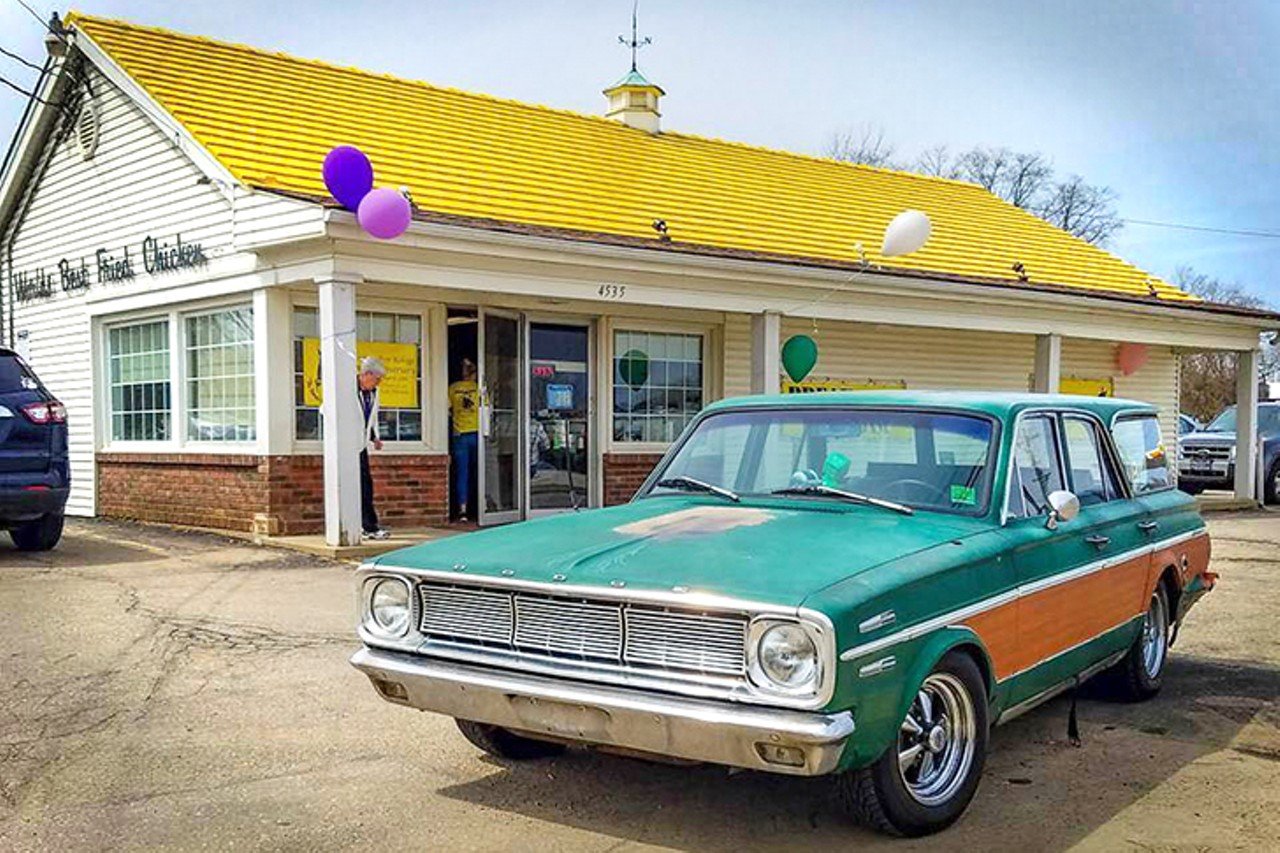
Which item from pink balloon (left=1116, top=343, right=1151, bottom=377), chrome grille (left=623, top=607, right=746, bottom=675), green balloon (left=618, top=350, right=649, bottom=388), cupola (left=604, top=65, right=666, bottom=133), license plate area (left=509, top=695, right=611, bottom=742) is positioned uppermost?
cupola (left=604, top=65, right=666, bottom=133)

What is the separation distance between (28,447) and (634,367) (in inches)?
261

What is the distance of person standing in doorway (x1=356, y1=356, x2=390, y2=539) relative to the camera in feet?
32.9

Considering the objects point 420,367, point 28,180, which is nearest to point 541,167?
point 420,367

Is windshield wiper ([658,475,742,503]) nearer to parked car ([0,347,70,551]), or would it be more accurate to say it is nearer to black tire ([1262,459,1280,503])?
parked car ([0,347,70,551])

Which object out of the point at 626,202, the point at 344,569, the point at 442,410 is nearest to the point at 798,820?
the point at 344,569

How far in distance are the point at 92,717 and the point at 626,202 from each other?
31.0 feet

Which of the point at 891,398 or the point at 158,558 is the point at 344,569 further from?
the point at 891,398

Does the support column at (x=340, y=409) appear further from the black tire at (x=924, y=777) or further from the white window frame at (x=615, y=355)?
the black tire at (x=924, y=777)

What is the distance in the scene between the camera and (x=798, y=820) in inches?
154

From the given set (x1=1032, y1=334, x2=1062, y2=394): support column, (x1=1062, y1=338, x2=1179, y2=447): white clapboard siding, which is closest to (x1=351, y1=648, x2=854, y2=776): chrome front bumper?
(x1=1032, y1=334, x2=1062, y2=394): support column

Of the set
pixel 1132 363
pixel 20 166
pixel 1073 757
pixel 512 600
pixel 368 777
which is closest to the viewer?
pixel 512 600

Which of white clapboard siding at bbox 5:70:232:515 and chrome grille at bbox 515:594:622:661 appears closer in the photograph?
chrome grille at bbox 515:594:622:661

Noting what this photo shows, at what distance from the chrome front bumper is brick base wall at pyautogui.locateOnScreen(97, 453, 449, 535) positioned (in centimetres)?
715

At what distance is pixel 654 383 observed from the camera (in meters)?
13.7
